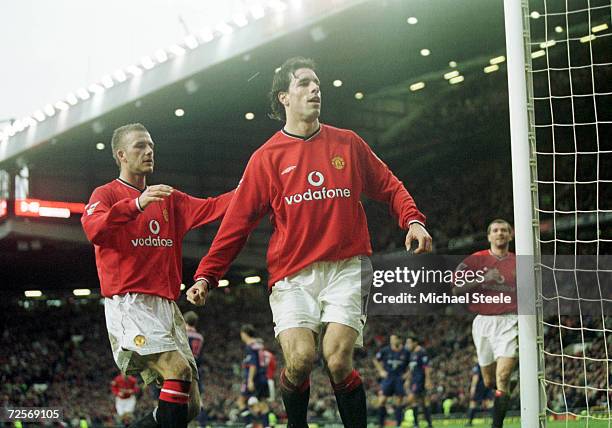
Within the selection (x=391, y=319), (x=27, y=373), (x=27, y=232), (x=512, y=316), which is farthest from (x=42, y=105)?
(x=512, y=316)

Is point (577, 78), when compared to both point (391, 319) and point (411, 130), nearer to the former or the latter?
point (411, 130)

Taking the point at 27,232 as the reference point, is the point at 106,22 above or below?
above

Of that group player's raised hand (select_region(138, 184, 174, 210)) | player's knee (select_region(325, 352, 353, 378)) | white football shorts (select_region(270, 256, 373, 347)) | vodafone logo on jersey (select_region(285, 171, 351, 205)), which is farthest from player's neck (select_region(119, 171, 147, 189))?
player's knee (select_region(325, 352, 353, 378))

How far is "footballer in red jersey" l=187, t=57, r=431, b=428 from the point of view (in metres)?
3.68

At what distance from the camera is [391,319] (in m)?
10.8

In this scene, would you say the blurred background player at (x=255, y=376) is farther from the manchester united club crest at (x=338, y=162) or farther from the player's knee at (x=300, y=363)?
the player's knee at (x=300, y=363)

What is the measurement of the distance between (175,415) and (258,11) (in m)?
5.73

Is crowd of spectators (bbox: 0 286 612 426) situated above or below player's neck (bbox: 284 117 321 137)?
below

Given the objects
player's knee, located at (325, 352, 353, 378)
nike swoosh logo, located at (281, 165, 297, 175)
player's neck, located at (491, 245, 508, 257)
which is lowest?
player's knee, located at (325, 352, 353, 378)

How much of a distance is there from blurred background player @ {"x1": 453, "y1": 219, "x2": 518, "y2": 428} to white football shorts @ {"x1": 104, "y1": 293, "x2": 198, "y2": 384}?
2.50 meters

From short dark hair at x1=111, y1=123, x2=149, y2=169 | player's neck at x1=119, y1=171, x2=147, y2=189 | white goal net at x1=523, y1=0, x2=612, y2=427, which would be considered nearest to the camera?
player's neck at x1=119, y1=171, x2=147, y2=189

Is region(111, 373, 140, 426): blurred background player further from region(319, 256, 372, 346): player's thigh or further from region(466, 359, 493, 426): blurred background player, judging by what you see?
region(319, 256, 372, 346): player's thigh

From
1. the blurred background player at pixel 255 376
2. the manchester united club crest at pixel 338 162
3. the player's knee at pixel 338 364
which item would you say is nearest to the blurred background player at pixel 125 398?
the blurred background player at pixel 255 376

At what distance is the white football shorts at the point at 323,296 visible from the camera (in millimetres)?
3707
